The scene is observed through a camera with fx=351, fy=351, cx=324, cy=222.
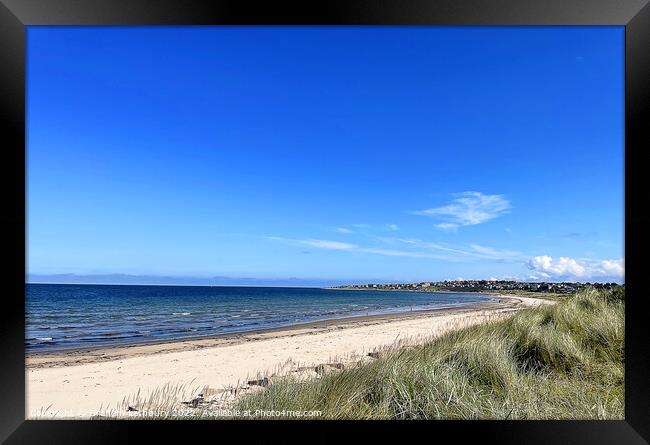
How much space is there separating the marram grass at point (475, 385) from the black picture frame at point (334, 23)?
164 millimetres

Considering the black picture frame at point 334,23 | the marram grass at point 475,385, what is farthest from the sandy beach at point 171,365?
the black picture frame at point 334,23

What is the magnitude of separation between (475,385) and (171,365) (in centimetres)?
424

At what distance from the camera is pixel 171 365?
4.94 metres

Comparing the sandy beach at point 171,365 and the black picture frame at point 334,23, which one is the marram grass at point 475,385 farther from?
the sandy beach at point 171,365

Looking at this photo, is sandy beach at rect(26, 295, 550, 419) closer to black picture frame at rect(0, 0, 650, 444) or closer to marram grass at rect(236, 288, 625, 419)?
marram grass at rect(236, 288, 625, 419)

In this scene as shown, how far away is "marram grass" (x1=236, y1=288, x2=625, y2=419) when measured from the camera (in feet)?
6.31

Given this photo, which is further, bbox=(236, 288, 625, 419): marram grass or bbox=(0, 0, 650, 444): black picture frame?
bbox=(236, 288, 625, 419): marram grass

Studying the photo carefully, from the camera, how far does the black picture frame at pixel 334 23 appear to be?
168 cm

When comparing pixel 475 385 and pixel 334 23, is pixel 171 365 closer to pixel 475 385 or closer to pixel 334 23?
pixel 475 385

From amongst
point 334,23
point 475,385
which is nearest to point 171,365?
point 475,385

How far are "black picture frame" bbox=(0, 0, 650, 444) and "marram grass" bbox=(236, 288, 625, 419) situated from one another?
0.54 ft

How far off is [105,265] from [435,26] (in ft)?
66.6

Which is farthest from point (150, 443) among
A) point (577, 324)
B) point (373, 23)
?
point (577, 324)

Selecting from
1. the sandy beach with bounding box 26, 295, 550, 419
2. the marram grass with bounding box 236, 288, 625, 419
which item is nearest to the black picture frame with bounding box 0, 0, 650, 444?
the marram grass with bounding box 236, 288, 625, 419
